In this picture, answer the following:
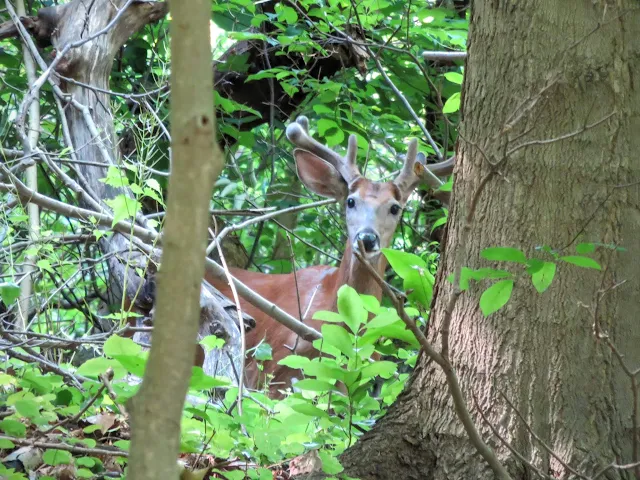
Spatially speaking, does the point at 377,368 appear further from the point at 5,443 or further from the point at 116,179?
the point at 116,179

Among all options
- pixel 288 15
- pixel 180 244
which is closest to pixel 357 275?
pixel 288 15

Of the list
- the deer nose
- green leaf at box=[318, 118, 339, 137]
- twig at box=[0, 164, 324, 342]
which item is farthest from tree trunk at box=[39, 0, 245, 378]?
the deer nose

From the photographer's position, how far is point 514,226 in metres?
2.32

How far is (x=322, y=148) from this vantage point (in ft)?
20.3

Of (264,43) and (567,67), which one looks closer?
(567,67)

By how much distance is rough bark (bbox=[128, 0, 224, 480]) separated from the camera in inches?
40.1

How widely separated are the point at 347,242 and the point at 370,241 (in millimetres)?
646

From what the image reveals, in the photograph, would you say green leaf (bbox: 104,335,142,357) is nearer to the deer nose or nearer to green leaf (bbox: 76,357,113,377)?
green leaf (bbox: 76,357,113,377)

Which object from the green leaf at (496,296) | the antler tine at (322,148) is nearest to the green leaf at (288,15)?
the antler tine at (322,148)

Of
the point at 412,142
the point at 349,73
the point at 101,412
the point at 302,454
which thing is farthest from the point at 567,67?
the point at 349,73

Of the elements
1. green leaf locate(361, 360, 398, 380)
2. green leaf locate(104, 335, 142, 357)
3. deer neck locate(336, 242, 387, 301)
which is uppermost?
green leaf locate(104, 335, 142, 357)

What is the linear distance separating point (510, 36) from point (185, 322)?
166cm

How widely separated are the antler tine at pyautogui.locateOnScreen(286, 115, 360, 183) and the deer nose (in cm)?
64

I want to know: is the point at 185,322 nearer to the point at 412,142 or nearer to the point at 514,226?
the point at 514,226
